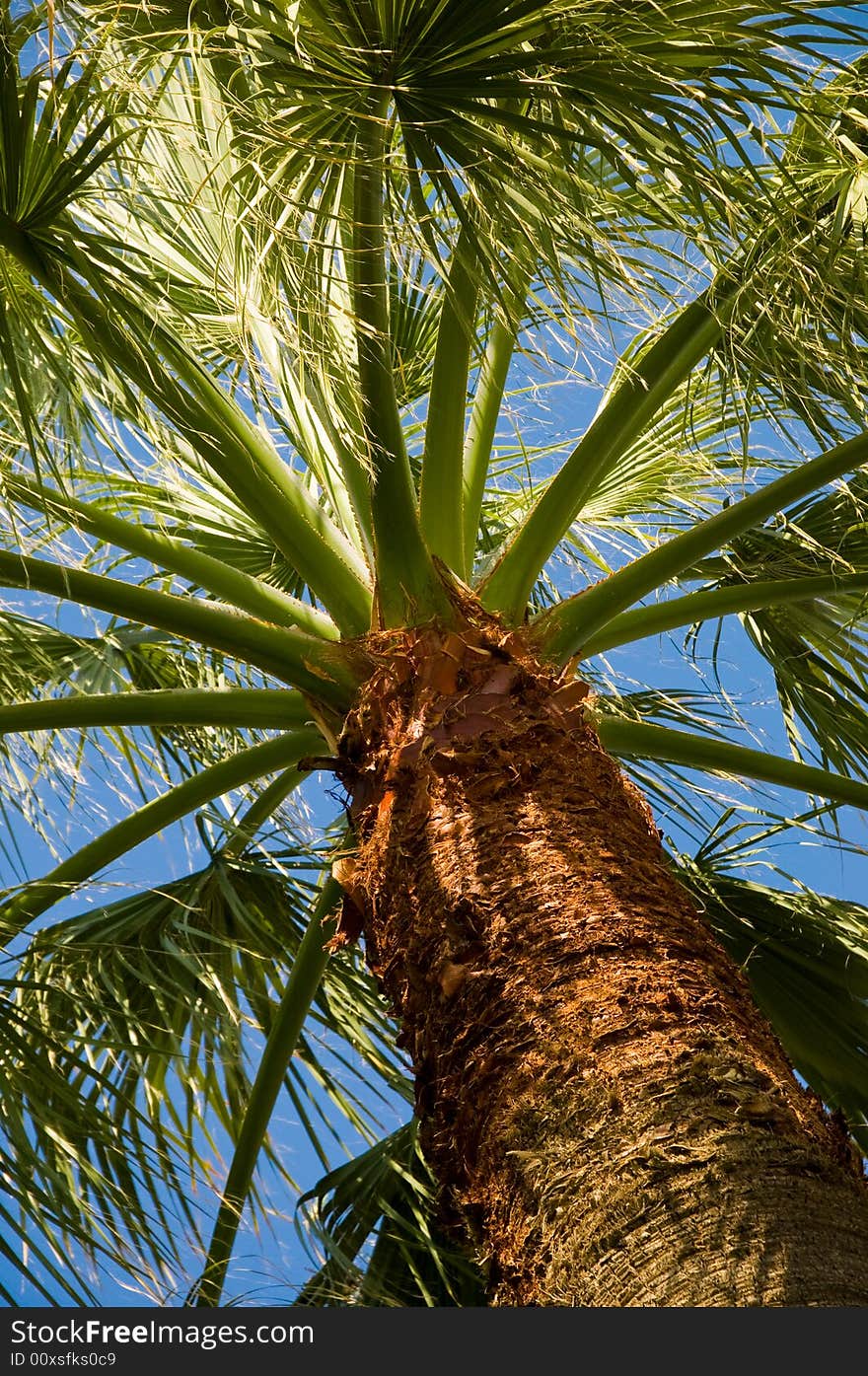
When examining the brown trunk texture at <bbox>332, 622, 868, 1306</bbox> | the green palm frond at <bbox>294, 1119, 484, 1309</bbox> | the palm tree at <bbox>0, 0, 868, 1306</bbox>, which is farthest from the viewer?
the green palm frond at <bbox>294, 1119, 484, 1309</bbox>

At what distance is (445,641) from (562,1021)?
2.78 ft

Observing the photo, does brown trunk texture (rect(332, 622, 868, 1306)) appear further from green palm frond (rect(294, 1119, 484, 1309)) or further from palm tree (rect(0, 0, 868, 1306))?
green palm frond (rect(294, 1119, 484, 1309))

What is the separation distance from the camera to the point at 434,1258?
3.54 metres

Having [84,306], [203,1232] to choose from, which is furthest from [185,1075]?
[84,306]

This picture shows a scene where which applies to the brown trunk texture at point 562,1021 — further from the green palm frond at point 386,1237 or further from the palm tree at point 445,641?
the green palm frond at point 386,1237

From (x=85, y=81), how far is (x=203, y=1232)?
2540 millimetres

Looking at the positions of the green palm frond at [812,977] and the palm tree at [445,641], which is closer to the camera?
the palm tree at [445,641]

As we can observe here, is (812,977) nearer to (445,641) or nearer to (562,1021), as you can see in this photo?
(445,641)

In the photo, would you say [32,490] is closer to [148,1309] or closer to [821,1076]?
[148,1309]

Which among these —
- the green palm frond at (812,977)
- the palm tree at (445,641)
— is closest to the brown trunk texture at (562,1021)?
the palm tree at (445,641)

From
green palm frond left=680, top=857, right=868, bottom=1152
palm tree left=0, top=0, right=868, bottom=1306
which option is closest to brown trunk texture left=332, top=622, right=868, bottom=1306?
palm tree left=0, top=0, right=868, bottom=1306

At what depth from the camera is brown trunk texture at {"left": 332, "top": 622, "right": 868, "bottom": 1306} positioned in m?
1.69

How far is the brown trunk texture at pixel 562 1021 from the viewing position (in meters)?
1.69

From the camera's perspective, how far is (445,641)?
8.38 ft
